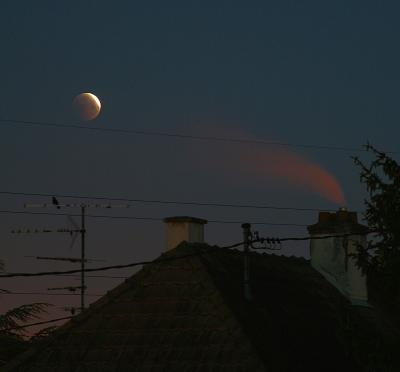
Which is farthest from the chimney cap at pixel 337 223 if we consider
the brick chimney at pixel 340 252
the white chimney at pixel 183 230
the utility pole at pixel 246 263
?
the utility pole at pixel 246 263

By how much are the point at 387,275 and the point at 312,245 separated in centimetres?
1147

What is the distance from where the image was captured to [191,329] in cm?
2483

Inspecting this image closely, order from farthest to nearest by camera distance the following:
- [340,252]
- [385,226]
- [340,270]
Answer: [340,270], [340,252], [385,226]

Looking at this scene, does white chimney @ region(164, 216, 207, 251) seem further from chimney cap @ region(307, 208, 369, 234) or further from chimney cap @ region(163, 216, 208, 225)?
chimney cap @ region(307, 208, 369, 234)

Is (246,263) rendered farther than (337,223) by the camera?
No

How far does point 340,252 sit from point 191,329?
878cm

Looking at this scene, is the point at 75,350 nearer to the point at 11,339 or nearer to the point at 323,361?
the point at 323,361

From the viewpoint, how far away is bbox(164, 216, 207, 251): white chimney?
2861 cm

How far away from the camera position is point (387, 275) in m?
21.8

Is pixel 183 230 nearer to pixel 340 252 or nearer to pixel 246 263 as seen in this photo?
pixel 246 263

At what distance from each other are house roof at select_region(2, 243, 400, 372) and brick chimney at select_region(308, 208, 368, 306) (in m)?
4.15

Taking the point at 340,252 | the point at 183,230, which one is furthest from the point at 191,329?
the point at 340,252

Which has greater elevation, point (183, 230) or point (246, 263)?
point (183, 230)

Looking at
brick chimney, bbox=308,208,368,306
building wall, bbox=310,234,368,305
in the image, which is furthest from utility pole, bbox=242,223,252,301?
building wall, bbox=310,234,368,305
